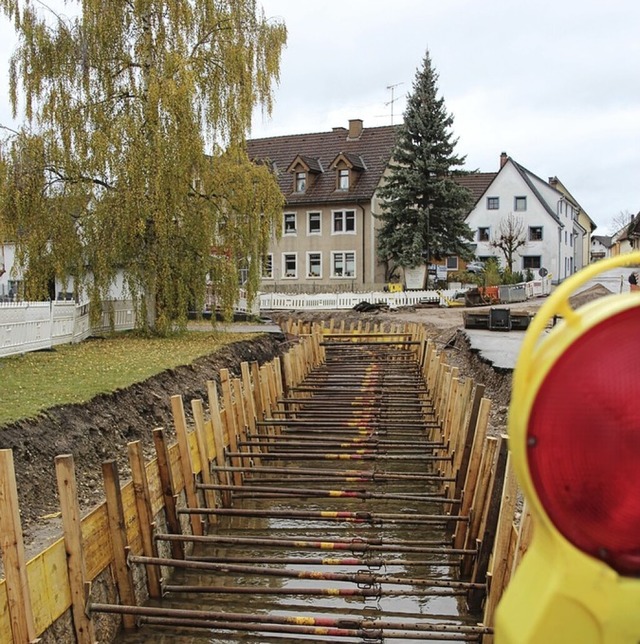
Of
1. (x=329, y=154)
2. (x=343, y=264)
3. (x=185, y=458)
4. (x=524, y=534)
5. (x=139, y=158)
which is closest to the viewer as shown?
(x=524, y=534)

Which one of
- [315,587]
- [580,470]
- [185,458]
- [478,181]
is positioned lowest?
[315,587]

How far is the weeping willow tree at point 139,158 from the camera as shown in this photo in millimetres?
18609

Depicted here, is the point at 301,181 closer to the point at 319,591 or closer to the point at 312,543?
the point at 312,543

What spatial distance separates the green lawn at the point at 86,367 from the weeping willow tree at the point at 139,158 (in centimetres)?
144

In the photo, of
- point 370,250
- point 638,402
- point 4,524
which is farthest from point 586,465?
point 370,250

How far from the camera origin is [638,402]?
48.0 inches

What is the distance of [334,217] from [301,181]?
3.40 m

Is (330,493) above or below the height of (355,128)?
below

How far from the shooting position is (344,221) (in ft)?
148

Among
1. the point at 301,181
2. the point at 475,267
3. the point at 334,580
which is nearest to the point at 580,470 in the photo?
the point at 334,580

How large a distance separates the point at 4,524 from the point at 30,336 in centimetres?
1183

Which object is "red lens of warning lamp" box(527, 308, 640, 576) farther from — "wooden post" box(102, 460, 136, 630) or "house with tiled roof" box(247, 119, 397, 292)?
"house with tiled roof" box(247, 119, 397, 292)

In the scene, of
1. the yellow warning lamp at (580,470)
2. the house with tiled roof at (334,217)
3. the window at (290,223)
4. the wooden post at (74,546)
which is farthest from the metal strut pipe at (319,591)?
the window at (290,223)

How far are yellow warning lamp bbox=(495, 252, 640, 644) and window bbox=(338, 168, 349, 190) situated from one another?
146ft
